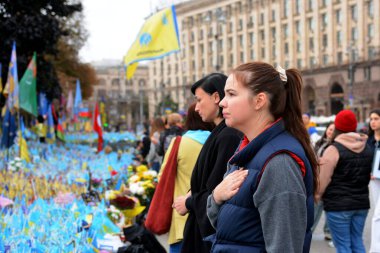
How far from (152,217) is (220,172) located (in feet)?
3.25

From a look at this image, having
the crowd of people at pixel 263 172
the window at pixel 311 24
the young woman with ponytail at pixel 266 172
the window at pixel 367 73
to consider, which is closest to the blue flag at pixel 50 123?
the crowd of people at pixel 263 172

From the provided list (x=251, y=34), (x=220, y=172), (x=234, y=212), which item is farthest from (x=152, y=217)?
(x=251, y=34)

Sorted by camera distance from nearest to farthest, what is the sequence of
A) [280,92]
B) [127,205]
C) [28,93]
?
1. [280,92]
2. [127,205]
3. [28,93]

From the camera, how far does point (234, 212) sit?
6.97 feet

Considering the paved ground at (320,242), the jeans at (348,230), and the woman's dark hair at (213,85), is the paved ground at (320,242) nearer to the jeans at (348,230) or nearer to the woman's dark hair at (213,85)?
the jeans at (348,230)

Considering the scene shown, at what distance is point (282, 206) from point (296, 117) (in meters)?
0.45

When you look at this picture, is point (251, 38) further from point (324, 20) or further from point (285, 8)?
point (324, 20)

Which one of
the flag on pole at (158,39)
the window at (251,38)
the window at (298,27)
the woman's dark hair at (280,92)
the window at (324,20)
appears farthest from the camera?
the window at (251,38)

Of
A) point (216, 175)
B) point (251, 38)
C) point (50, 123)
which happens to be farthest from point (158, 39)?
point (251, 38)

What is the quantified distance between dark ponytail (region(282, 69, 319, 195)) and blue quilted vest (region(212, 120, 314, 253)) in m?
0.07

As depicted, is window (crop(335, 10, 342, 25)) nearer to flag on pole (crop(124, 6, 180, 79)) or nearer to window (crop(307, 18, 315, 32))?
window (crop(307, 18, 315, 32))

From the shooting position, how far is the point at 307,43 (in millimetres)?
60094

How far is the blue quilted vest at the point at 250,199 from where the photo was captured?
208cm

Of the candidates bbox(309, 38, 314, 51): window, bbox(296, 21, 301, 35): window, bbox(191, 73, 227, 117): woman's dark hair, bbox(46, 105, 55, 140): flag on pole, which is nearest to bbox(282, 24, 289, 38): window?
bbox(296, 21, 301, 35): window
